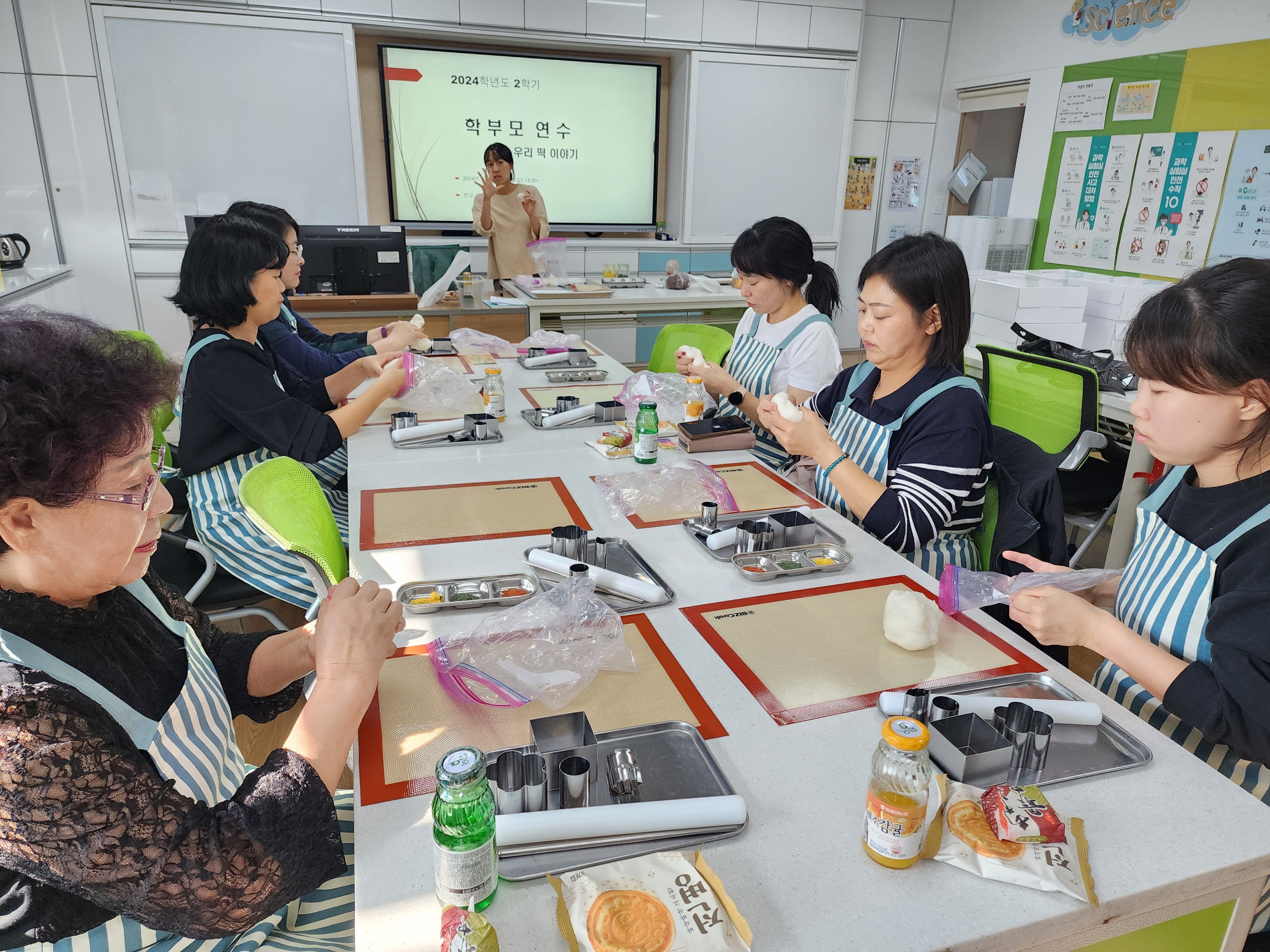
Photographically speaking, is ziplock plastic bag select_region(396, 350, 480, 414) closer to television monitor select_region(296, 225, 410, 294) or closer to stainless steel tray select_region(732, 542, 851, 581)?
stainless steel tray select_region(732, 542, 851, 581)

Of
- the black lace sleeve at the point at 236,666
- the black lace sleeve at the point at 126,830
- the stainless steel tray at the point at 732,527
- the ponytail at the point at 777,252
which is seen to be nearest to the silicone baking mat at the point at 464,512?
the stainless steel tray at the point at 732,527

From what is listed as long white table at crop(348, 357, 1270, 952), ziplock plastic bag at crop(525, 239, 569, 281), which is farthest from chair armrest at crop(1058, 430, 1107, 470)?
ziplock plastic bag at crop(525, 239, 569, 281)

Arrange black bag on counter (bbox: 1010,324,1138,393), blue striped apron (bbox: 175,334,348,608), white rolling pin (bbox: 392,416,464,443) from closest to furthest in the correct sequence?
blue striped apron (bbox: 175,334,348,608) → white rolling pin (bbox: 392,416,464,443) → black bag on counter (bbox: 1010,324,1138,393)

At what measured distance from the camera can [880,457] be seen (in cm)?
190

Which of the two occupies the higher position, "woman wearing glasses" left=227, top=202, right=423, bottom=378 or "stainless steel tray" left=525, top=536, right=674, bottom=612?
"woman wearing glasses" left=227, top=202, right=423, bottom=378

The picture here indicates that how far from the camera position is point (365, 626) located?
107 cm

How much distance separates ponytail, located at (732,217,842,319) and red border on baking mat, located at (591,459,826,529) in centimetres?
→ 83

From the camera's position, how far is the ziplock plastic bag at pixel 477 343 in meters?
3.43

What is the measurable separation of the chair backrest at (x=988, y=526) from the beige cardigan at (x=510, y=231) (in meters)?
4.30

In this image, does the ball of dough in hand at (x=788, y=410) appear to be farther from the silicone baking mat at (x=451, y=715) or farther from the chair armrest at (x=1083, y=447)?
the chair armrest at (x=1083, y=447)

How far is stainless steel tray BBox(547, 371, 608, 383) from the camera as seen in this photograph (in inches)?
115

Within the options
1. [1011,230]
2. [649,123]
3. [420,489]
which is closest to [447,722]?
[420,489]

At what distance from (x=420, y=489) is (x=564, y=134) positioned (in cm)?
503

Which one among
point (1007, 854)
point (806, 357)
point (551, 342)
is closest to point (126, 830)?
point (1007, 854)
